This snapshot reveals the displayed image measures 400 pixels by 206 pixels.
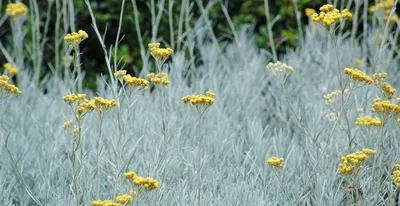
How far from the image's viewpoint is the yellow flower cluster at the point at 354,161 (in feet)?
6.86

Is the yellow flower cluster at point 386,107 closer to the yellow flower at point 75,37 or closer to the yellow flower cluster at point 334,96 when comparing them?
the yellow flower cluster at point 334,96

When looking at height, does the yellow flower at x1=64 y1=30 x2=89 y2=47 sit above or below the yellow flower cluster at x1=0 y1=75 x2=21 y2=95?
above

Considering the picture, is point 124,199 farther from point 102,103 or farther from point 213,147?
point 213,147

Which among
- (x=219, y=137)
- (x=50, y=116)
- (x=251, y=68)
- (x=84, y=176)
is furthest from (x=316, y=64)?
(x=84, y=176)

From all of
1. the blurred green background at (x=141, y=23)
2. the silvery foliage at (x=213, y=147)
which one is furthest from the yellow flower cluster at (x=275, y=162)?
the blurred green background at (x=141, y=23)

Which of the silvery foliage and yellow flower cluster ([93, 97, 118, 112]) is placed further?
the silvery foliage

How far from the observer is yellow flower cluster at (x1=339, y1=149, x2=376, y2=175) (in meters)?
2.09

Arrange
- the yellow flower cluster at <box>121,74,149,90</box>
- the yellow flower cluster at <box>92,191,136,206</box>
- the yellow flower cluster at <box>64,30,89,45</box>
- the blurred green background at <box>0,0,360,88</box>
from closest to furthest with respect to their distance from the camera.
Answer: the yellow flower cluster at <box>92,191,136,206</box> < the yellow flower cluster at <box>121,74,149,90</box> < the yellow flower cluster at <box>64,30,89,45</box> < the blurred green background at <box>0,0,360,88</box>

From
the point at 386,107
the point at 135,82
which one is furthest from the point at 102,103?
the point at 386,107

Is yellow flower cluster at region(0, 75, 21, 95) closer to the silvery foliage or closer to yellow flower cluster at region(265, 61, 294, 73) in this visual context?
the silvery foliage

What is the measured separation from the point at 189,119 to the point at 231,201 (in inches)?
41.4

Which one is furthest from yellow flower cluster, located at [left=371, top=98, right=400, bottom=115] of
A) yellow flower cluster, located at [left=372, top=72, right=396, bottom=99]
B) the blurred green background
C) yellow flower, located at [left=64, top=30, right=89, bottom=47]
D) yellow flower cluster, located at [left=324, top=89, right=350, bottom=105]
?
the blurred green background

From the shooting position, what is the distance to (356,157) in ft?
6.88

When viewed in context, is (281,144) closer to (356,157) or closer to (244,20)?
(356,157)
